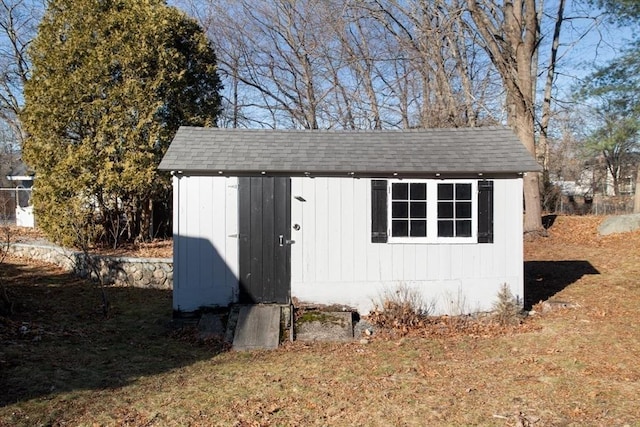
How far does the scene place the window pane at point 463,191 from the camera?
7.62 metres

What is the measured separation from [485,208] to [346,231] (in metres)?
Result: 2.24

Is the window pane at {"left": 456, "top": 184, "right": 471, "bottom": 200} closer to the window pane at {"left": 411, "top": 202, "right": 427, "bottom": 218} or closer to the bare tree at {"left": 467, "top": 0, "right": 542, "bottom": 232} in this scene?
the window pane at {"left": 411, "top": 202, "right": 427, "bottom": 218}

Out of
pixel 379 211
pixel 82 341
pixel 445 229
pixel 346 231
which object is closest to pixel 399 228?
pixel 379 211

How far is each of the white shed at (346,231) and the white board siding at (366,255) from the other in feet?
0.05

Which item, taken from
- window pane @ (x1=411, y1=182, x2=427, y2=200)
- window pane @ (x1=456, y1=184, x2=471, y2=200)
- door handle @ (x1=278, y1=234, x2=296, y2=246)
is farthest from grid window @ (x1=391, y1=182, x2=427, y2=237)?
door handle @ (x1=278, y1=234, x2=296, y2=246)

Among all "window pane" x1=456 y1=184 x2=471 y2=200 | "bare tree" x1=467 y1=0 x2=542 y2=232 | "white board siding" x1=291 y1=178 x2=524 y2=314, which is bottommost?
"white board siding" x1=291 y1=178 x2=524 y2=314

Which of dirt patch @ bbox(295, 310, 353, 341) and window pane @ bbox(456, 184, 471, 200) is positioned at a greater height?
window pane @ bbox(456, 184, 471, 200)

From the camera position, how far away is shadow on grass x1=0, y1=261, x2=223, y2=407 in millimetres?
5051

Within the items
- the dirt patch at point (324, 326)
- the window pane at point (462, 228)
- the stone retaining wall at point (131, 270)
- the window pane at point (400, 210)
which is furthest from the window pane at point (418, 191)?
the stone retaining wall at point (131, 270)

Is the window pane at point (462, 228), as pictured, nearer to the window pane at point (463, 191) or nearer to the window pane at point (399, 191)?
the window pane at point (463, 191)

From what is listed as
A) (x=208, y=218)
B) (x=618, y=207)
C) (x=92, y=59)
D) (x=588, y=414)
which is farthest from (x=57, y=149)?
(x=618, y=207)

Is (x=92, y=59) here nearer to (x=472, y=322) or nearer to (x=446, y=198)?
(x=446, y=198)

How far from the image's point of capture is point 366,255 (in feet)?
25.1

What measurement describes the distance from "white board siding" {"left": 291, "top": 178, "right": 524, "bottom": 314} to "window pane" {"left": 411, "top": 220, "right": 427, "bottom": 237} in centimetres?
17
